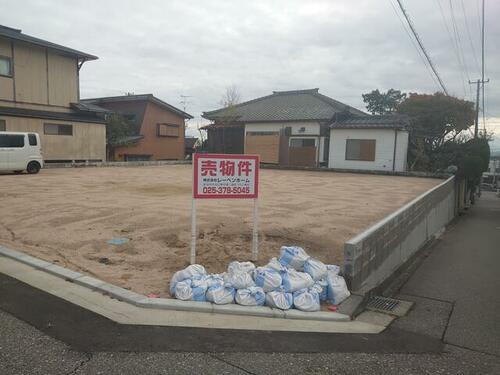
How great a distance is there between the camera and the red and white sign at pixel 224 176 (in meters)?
4.99

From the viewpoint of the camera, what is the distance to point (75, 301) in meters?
3.94

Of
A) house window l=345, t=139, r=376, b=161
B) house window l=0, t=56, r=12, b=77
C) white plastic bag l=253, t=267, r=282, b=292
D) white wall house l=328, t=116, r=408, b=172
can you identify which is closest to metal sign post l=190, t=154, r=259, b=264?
white plastic bag l=253, t=267, r=282, b=292

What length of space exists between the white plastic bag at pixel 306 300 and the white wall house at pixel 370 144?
68.4 ft

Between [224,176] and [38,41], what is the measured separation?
61.2 feet

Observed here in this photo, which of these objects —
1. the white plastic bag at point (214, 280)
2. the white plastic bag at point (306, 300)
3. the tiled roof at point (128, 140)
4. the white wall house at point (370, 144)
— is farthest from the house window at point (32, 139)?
the white wall house at point (370, 144)

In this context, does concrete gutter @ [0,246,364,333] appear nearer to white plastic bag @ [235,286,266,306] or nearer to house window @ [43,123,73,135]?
white plastic bag @ [235,286,266,306]

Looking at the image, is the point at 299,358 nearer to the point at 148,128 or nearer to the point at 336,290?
the point at 336,290

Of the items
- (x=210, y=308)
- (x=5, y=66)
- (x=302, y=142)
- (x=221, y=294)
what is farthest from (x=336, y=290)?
(x=302, y=142)

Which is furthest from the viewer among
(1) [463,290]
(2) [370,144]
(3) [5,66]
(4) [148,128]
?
(4) [148,128]

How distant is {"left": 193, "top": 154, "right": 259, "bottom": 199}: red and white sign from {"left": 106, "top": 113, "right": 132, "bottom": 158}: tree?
20.7 m

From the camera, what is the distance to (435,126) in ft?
90.2

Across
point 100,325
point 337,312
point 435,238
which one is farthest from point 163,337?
point 435,238

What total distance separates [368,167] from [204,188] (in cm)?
2093

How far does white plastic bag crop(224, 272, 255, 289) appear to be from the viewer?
13.8 feet
